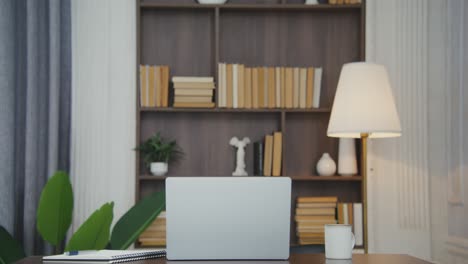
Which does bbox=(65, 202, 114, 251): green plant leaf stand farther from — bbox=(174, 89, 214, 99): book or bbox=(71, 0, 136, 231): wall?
bbox=(174, 89, 214, 99): book

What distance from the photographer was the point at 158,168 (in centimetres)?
381

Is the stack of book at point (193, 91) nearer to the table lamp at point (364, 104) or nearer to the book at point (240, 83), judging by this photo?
the book at point (240, 83)

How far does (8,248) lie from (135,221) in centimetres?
63

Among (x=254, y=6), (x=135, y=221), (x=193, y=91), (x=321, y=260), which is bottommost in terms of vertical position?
(x=135, y=221)

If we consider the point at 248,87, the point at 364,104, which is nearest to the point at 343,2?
the point at 248,87

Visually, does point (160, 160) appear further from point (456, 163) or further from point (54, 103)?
point (456, 163)

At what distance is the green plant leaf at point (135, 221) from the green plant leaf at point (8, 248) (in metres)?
0.46

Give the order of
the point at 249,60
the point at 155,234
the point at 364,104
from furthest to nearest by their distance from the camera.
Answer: the point at 249,60, the point at 155,234, the point at 364,104

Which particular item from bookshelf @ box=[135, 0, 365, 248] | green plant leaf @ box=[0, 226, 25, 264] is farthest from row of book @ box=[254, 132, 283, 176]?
green plant leaf @ box=[0, 226, 25, 264]

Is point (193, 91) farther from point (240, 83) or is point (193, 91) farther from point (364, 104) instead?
point (364, 104)

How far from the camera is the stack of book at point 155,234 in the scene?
3746 mm

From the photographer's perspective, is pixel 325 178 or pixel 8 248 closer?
pixel 8 248

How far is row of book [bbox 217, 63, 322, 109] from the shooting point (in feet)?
12.6

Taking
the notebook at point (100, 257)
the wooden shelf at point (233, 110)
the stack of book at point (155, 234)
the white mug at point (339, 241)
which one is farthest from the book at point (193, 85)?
the white mug at point (339, 241)
